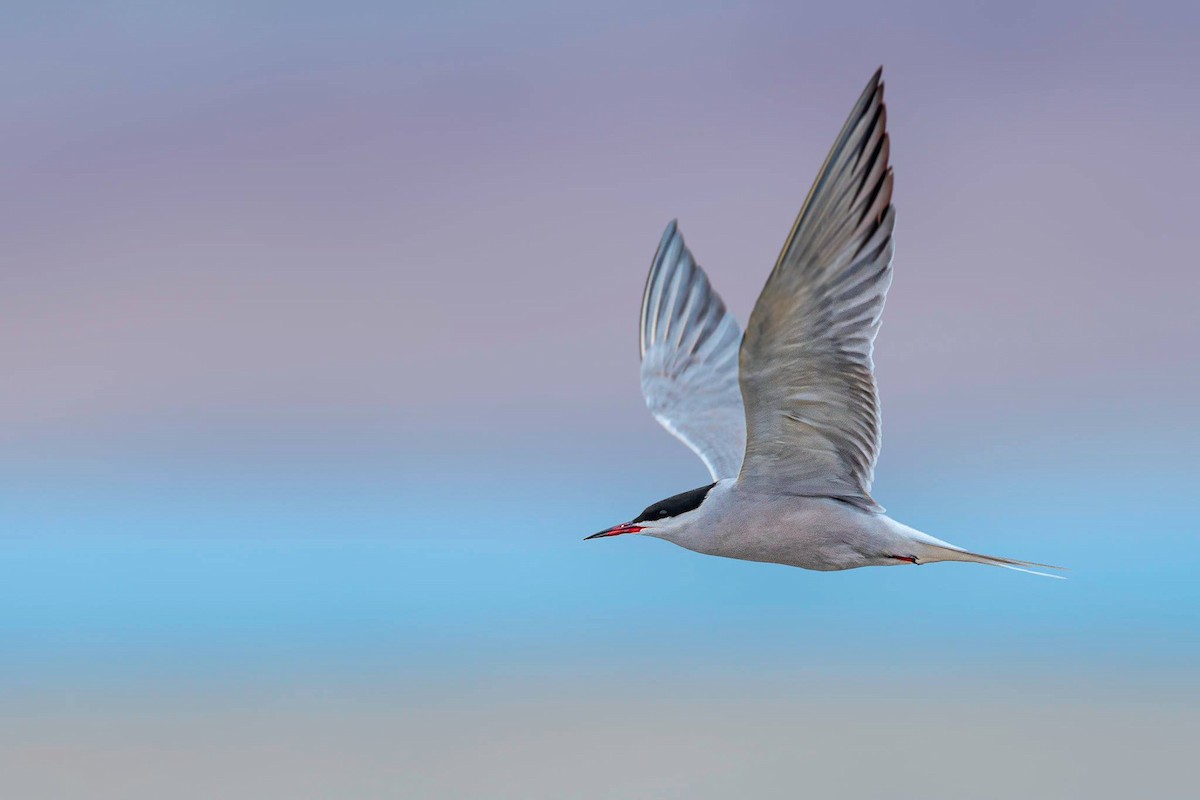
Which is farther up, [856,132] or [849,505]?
[856,132]

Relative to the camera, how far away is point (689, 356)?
745cm

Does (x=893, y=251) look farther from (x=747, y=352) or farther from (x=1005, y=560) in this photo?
(x=1005, y=560)

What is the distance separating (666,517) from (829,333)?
1297 millimetres

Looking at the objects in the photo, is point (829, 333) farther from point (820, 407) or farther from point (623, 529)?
point (623, 529)

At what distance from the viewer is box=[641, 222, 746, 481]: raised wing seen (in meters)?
6.97

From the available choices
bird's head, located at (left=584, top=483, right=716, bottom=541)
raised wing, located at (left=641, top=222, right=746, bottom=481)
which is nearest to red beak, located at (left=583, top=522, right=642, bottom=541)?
bird's head, located at (left=584, top=483, right=716, bottom=541)

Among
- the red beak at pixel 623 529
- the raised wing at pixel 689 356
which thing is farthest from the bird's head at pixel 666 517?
the raised wing at pixel 689 356

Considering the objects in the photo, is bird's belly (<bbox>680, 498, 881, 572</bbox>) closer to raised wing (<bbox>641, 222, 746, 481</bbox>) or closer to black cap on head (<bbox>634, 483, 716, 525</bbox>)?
black cap on head (<bbox>634, 483, 716, 525</bbox>)

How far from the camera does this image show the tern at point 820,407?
14.8 feet

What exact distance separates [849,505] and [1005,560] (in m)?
0.73

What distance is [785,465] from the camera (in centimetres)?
537

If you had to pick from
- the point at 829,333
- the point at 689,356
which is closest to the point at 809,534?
the point at 829,333

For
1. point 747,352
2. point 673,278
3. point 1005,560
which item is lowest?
point 1005,560

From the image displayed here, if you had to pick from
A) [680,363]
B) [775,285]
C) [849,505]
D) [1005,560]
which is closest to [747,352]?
[775,285]
